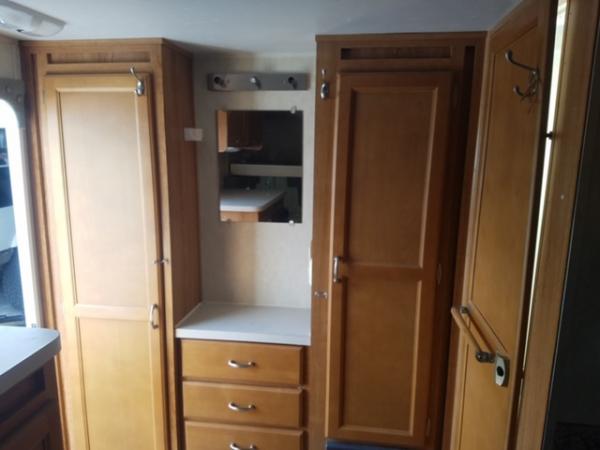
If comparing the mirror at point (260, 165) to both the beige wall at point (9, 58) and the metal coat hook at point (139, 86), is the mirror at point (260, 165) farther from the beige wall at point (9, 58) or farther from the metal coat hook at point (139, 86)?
the beige wall at point (9, 58)

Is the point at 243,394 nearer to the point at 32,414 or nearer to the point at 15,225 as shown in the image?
the point at 32,414

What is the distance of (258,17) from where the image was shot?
150 cm

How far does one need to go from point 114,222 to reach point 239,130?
2.45 feet

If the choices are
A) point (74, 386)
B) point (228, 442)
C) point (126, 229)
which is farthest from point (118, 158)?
point (228, 442)

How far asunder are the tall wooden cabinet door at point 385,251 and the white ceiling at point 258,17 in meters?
0.20

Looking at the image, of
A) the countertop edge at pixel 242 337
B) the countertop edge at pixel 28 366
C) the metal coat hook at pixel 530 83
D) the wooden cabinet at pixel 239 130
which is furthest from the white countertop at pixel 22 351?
the metal coat hook at pixel 530 83

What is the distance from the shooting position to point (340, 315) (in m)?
1.84

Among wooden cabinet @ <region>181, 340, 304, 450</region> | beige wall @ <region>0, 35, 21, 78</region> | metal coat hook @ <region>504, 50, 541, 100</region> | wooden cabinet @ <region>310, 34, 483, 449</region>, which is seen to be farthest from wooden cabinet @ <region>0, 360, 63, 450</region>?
metal coat hook @ <region>504, 50, 541, 100</region>

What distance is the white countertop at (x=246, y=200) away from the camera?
220 centimetres

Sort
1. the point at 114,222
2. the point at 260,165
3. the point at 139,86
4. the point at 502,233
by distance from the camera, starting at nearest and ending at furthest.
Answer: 1. the point at 502,233
2. the point at 139,86
3. the point at 114,222
4. the point at 260,165

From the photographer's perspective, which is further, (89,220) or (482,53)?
(89,220)

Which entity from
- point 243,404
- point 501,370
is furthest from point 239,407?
point 501,370

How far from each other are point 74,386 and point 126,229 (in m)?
0.84

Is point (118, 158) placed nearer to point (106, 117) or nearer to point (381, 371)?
point (106, 117)
